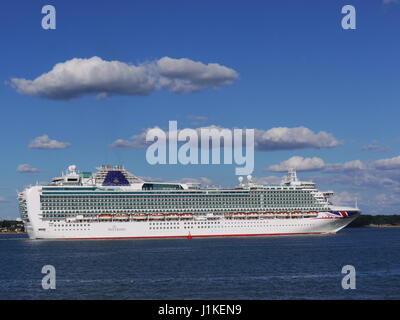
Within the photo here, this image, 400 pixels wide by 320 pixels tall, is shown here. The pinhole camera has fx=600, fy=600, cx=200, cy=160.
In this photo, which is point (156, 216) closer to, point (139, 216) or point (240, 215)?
point (139, 216)

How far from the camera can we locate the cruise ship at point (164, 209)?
104381mm

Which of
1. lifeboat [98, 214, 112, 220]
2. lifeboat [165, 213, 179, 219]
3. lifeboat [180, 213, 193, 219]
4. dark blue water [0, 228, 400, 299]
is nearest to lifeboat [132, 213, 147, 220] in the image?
lifeboat [165, 213, 179, 219]

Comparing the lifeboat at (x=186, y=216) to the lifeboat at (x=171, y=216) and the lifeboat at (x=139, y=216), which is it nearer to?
the lifeboat at (x=171, y=216)

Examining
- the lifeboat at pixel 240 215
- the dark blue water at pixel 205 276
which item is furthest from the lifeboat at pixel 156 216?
the dark blue water at pixel 205 276

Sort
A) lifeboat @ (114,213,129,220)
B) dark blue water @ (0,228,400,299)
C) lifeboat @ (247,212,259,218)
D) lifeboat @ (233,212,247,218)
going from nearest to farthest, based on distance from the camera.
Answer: dark blue water @ (0,228,400,299) → lifeboat @ (114,213,129,220) → lifeboat @ (233,212,247,218) → lifeboat @ (247,212,259,218)

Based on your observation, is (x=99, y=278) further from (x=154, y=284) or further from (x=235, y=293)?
(x=235, y=293)

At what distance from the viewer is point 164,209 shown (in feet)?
358

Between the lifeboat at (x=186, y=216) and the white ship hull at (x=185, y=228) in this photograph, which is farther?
Answer: the lifeboat at (x=186, y=216)

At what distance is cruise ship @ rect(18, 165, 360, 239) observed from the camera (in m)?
104

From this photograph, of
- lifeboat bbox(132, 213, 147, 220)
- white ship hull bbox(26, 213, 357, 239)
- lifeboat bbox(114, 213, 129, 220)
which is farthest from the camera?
lifeboat bbox(132, 213, 147, 220)

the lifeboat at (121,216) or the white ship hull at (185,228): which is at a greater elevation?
the lifeboat at (121,216)

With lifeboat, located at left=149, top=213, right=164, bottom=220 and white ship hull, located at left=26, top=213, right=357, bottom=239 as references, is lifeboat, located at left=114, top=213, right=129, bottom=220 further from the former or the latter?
lifeboat, located at left=149, top=213, right=164, bottom=220
